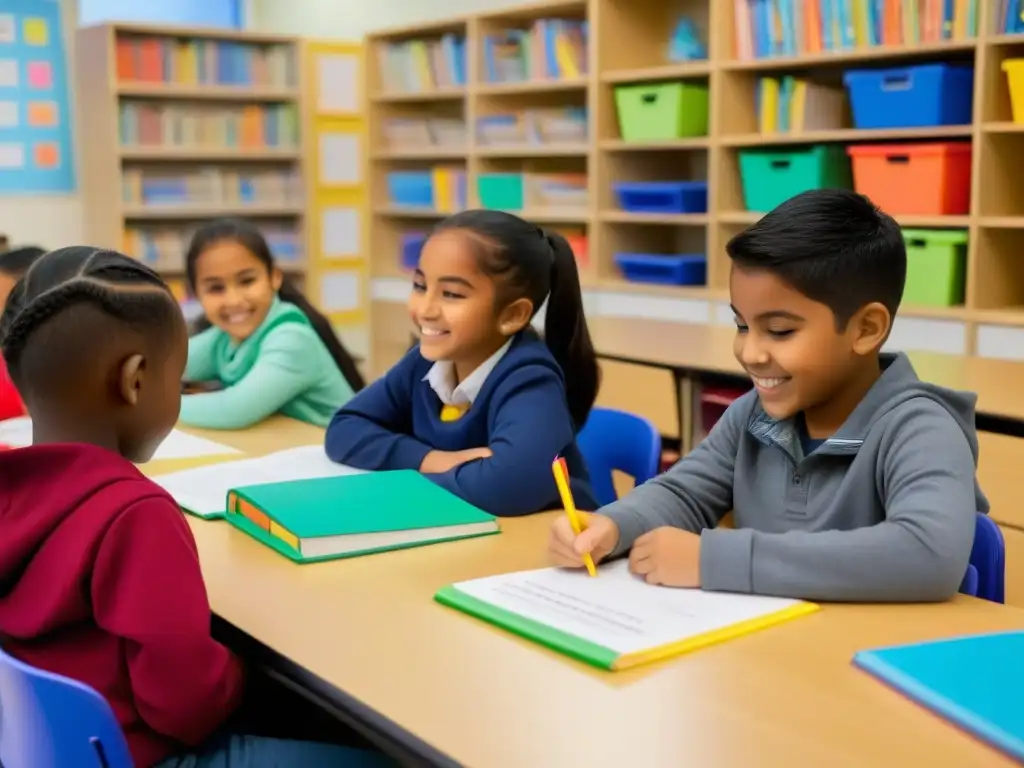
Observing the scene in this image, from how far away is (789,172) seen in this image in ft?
13.1

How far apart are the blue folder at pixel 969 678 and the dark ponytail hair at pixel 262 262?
184 centimetres

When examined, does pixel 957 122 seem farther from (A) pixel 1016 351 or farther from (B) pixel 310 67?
(B) pixel 310 67

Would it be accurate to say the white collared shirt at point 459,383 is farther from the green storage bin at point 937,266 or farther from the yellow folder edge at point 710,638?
the green storage bin at point 937,266

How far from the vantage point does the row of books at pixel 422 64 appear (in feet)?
17.6

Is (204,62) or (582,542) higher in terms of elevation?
(204,62)

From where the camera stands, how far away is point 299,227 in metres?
6.49

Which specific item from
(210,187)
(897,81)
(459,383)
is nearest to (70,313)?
(459,383)

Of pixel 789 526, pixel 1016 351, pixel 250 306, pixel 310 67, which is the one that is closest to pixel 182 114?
pixel 310 67

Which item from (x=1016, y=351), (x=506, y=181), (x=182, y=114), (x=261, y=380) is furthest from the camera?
(x=182, y=114)

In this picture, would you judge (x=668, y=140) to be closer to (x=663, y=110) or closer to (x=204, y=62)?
(x=663, y=110)

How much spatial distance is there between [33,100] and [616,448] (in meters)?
5.20

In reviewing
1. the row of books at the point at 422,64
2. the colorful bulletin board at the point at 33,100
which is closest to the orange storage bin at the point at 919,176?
the row of books at the point at 422,64

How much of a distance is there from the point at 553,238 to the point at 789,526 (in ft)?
2.50

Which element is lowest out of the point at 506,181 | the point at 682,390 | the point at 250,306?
the point at 682,390
